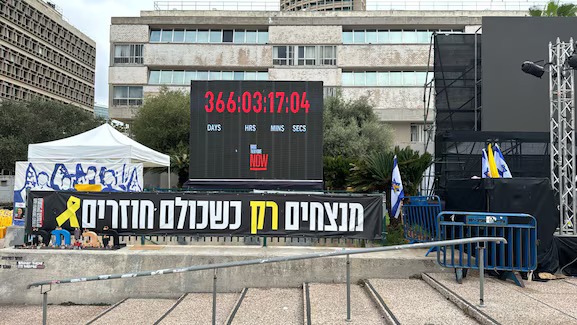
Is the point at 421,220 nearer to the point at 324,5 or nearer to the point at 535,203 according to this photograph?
the point at 535,203

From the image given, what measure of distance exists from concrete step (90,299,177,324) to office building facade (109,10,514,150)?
37.7m

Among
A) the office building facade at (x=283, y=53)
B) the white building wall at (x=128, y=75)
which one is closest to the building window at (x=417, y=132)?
the office building facade at (x=283, y=53)

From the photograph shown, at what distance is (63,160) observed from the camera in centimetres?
1423

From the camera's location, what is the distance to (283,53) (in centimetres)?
4488

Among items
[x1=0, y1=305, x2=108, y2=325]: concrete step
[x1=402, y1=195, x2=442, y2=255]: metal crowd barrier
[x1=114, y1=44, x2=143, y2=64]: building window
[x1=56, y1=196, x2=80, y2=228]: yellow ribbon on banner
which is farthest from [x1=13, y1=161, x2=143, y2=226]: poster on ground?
[x1=114, y1=44, x2=143, y2=64]: building window

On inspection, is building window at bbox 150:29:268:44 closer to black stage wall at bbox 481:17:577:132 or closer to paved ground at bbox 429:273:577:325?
black stage wall at bbox 481:17:577:132

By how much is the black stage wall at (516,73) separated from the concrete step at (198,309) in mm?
12016

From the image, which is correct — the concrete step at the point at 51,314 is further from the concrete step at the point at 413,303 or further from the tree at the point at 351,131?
the tree at the point at 351,131

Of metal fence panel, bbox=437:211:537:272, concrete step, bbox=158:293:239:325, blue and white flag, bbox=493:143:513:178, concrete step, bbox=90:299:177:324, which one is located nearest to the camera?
concrete step, bbox=158:293:239:325

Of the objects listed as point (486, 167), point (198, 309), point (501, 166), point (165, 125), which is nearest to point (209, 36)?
point (165, 125)

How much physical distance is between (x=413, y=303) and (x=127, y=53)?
4519 centimetres

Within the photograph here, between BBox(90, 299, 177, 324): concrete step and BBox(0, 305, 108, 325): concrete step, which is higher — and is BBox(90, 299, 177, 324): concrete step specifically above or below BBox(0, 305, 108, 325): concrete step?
above

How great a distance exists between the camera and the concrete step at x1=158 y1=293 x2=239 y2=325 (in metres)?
6.49

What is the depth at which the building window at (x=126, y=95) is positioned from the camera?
147 ft
